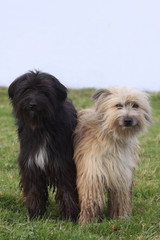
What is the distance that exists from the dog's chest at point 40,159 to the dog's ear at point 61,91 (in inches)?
25.0

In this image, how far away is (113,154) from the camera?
4594 mm

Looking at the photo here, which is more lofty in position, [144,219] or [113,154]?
[113,154]

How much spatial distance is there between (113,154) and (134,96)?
2.41 ft

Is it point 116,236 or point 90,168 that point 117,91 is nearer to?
point 90,168

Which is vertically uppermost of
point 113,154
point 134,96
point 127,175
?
point 134,96

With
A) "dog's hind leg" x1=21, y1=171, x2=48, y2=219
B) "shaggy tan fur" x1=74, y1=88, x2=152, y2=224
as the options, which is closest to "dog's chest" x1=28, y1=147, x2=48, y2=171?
"dog's hind leg" x1=21, y1=171, x2=48, y2=219

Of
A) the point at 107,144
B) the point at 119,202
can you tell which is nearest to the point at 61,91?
the point at 107,144

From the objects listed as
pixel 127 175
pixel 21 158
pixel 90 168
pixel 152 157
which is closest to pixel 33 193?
pixel 21 158

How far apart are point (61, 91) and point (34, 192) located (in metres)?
1.35

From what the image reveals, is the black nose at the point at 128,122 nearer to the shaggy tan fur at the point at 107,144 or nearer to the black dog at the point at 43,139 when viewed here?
the shaggy tan fur at the point at 107,144

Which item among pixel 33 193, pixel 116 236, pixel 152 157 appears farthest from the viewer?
pixel 152 157

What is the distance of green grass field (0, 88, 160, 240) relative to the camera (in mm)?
3945

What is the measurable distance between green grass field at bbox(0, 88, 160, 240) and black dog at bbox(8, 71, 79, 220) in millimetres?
300

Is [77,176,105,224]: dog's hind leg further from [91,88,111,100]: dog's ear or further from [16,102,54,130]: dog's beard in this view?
[91,88,111,100]: dog's ear
